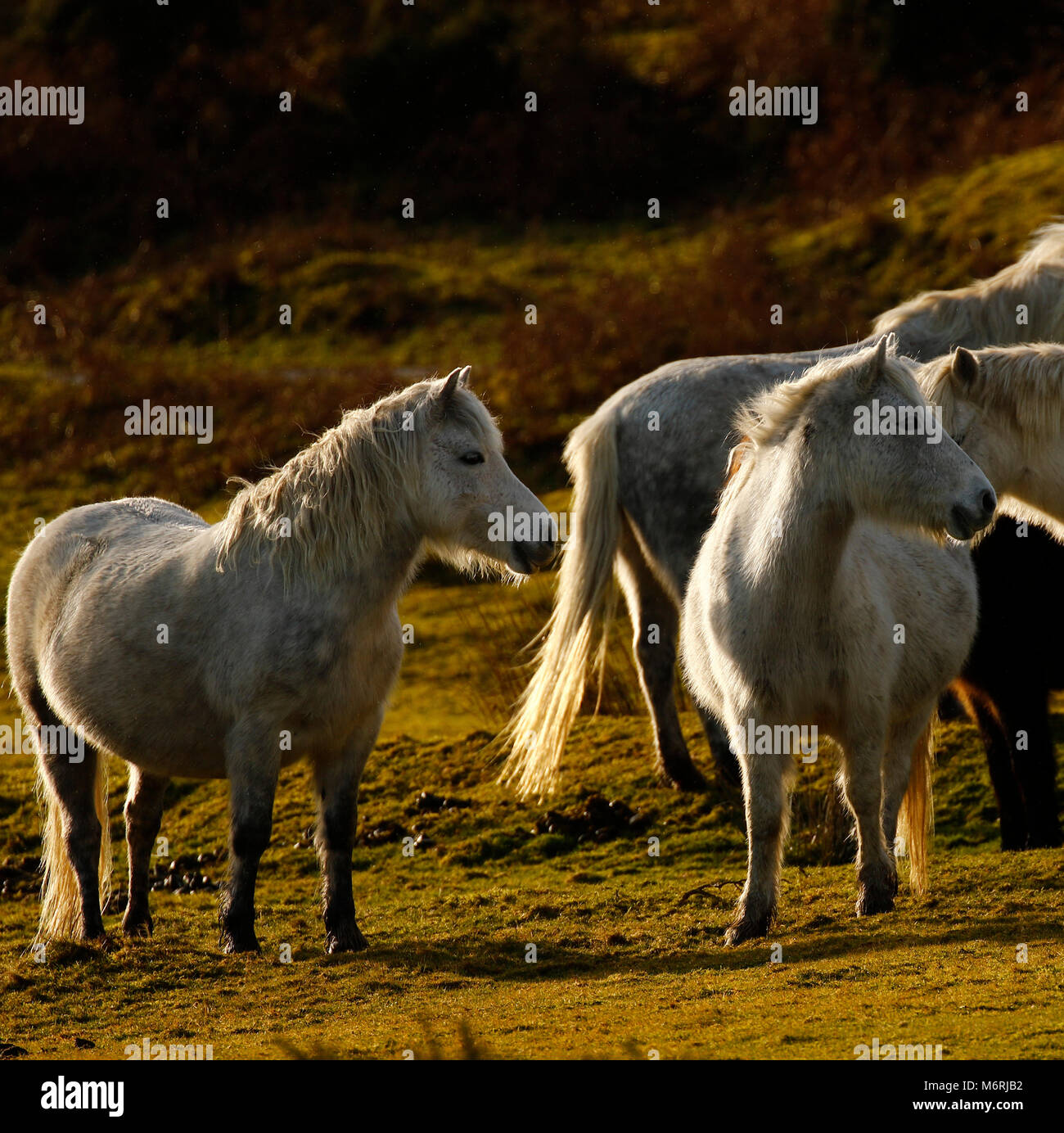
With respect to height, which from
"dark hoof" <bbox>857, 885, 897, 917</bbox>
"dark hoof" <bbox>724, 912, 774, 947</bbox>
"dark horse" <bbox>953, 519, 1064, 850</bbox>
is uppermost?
"dark horse" <bbox>953, 519, 1064, 850</bbox>

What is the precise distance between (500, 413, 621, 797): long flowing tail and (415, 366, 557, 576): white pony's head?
2.19 meters

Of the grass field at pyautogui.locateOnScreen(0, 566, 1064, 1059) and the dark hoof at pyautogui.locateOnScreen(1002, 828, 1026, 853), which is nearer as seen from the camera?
the grass field at pyautogui.locateOnScreen(0, 566, 1064, 1059)

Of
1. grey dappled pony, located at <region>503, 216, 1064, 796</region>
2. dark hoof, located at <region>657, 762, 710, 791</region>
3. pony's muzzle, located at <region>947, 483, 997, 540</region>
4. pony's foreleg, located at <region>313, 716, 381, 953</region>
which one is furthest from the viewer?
dark hoof, located at <region>657, 762, 710, 791</region>

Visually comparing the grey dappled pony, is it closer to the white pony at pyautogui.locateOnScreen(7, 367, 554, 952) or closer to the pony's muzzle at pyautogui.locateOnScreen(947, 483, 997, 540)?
the white pony at pyautogui.locateOnScreen(7, 367, 554, 952)

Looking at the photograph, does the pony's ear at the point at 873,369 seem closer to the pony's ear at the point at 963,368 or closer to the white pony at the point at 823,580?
the white pony at the point at 823,580

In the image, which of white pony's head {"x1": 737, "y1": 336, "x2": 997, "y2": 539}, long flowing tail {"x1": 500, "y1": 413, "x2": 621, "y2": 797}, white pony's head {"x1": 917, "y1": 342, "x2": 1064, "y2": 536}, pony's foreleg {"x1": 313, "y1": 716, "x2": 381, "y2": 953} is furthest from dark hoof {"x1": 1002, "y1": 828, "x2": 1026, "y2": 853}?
pony's foreleg {"x1": 313, "y1": 716, "x2": 381, "y2": 953}

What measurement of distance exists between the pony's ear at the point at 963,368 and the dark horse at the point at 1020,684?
145cm

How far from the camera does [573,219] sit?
85.6 feet

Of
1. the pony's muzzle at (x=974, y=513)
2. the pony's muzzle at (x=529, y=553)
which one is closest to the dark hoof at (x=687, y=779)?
the pony's muzzle at (x=529, y=553)

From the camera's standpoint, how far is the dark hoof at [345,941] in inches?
226

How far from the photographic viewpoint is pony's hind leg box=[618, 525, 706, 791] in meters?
8.15

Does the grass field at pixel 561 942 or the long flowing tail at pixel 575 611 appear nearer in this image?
the grass field at pixel 561 942

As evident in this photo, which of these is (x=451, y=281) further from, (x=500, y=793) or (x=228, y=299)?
(x=500, y=793)
